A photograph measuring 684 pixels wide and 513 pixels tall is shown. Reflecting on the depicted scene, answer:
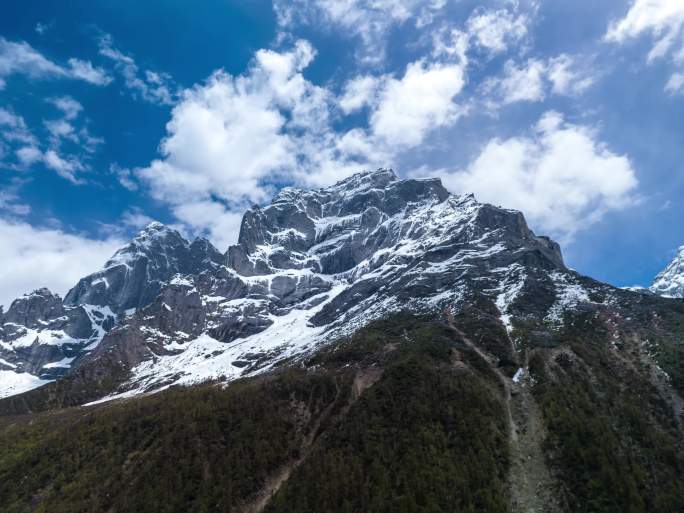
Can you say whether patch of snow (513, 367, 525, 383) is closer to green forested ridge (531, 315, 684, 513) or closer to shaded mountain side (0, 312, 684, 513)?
shaded mountain side (0, 312, 684, 513)

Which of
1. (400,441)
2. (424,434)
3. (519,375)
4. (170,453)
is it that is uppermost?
(519,375)

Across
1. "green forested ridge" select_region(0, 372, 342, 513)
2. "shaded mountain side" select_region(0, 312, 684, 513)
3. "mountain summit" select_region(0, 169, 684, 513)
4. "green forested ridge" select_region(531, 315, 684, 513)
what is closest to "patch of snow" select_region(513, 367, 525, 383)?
"mountain summit" select_region(0, 169, 684, 513)

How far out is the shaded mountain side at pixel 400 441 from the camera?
91.4m

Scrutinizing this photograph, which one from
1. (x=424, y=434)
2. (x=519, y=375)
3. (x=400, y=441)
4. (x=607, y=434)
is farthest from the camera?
(x=519, y=375)

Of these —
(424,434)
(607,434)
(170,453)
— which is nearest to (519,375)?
(607,434)

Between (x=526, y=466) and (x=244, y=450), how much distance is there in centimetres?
6605

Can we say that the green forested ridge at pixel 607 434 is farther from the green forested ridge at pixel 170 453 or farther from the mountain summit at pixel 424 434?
the green forested ridge at pixel 170 453

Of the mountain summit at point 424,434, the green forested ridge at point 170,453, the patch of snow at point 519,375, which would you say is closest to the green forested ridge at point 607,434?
the mountain summit at point 424,434

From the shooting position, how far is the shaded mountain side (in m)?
91.4

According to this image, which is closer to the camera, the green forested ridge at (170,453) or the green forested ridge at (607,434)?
the green forested ridge at (607,434)

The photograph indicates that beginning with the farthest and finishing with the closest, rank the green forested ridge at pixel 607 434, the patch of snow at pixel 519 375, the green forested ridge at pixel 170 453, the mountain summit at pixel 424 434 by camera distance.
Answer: the patch of snow at pixel 519 375 → the green forested ridge at pixel 170 453 → the mountain summit at pixel 424 434 → the green forested ridge at pixel 607 434

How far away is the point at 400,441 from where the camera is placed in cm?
10638

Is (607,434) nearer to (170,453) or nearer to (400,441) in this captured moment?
(400,441)

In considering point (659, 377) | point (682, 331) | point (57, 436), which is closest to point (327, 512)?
point (659, 377)
